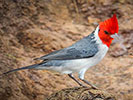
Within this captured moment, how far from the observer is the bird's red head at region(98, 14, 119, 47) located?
4.81m

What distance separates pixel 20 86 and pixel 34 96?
407mm

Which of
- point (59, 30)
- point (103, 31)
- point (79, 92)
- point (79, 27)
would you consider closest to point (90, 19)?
point (79, 27)

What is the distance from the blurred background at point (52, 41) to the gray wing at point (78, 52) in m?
1.42

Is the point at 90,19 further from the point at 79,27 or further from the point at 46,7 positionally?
the point at 46,7

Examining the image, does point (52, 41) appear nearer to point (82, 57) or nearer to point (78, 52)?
point (78, 52)

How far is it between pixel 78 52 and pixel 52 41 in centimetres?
260

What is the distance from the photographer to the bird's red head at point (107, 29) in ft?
15.8

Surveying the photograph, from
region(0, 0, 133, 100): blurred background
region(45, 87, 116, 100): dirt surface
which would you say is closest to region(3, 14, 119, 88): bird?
region(45, 87, 116, 100): dirt surface

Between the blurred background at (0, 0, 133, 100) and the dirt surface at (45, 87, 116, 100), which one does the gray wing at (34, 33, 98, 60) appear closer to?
the dirt surface at (45, 87, 116, 100)

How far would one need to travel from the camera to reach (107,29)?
16.1 feet

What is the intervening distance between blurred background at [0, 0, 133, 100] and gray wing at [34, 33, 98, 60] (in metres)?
1.42

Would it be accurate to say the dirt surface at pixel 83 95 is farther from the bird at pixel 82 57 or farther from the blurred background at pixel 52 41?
the blurred background at pixel 52 41

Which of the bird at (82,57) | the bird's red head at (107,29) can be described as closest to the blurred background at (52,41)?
the bird at (82,57)

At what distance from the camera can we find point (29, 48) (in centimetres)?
732
